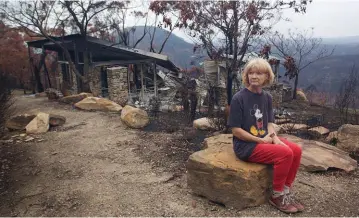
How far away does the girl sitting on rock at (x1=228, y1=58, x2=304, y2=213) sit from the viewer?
326 cm

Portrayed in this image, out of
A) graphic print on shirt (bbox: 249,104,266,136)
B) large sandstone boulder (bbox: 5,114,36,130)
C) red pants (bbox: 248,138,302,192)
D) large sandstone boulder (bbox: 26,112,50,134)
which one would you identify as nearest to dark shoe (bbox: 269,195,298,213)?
red pants (bbox: 248,138,302,192)

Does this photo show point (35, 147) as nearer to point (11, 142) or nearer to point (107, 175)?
point (11, 142)

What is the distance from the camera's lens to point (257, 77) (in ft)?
10.8

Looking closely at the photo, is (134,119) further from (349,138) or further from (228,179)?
(349,138)

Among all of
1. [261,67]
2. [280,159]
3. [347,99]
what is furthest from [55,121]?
[347,99]

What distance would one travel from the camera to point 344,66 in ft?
196

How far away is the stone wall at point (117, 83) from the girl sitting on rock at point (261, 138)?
1163 cm

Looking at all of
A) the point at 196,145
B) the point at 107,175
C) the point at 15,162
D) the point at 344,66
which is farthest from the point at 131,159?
the point at 344,66

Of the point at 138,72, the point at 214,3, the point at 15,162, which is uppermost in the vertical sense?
the point at 214,3

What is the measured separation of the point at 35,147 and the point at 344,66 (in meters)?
64.9

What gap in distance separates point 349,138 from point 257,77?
12.4 feet

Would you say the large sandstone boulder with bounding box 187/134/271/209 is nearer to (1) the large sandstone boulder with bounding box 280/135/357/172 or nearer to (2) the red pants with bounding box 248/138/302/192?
(2) the red pants with bounding box 248/138/302/192

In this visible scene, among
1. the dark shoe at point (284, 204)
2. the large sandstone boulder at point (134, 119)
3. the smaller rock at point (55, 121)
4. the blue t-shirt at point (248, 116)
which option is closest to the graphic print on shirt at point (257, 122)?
the blue t-shirt at point (248, 116)

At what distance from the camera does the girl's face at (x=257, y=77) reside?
10.8 feet
